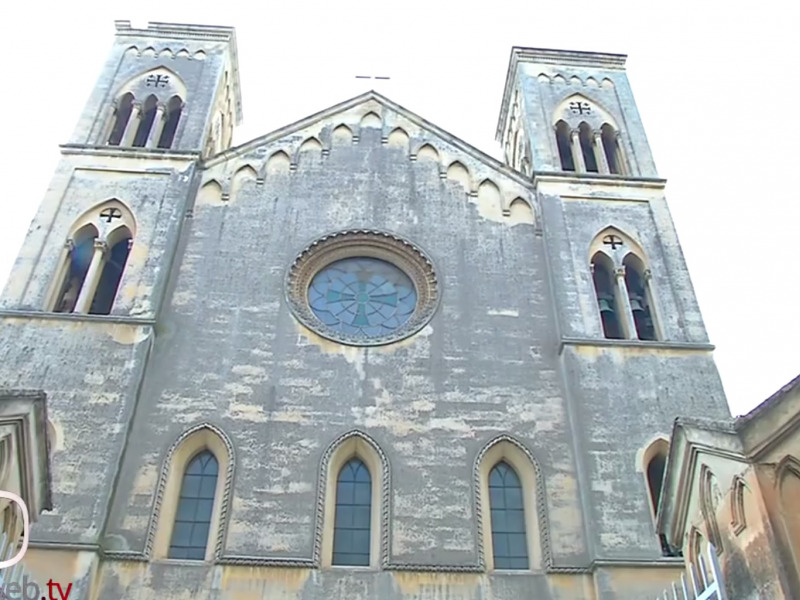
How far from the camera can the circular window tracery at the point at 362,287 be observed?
17.2 meters

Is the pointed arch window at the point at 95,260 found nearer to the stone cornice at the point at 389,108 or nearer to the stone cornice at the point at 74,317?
the stone cornice at the point at 74,317

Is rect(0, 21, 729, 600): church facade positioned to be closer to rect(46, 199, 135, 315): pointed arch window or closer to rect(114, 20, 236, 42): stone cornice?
rect(46, 199, 135, 315): pointed arch window

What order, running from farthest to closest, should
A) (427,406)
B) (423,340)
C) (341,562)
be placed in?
(423,340), (427,406), (341,562)

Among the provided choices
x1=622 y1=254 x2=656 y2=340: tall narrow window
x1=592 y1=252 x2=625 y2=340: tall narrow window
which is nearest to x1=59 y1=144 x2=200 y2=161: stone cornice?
x1=592 y1=252 x2=625 y2=340: tall narrow window

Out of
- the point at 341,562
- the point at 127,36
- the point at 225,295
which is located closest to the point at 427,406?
the point at 341,562

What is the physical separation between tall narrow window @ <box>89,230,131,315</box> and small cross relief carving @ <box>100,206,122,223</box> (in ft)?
1.28

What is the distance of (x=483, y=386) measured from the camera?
1625 cm

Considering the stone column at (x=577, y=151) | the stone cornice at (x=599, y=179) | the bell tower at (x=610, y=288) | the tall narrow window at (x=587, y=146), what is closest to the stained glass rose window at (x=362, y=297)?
the bell tower at (x=610, y=288)

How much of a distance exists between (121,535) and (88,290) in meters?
5.32

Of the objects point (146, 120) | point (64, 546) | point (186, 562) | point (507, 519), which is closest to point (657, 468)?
point (507, 519)

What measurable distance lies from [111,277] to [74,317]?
2341 mm

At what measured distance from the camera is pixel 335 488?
15094 millimetres

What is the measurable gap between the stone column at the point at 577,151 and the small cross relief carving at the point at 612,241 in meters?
2.23

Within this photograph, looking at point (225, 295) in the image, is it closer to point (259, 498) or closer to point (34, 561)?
point (259, 498)
